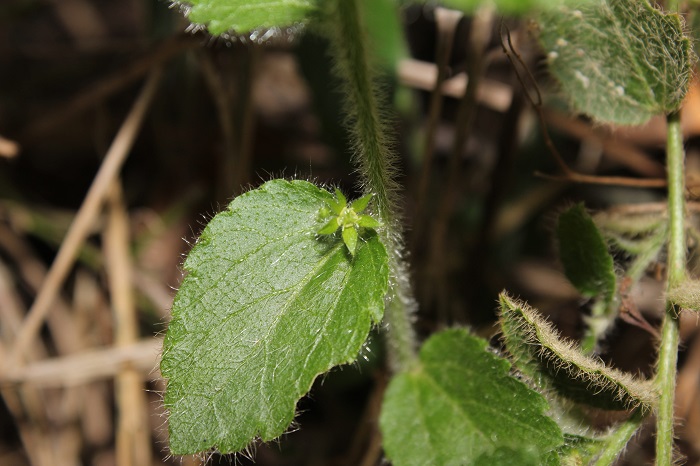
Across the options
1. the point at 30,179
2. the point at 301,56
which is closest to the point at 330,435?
the point at 301,56

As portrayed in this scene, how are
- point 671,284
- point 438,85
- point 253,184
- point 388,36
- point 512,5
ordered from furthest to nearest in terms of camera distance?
point 253,184
point 438,85
point 388,36
point 671,284
point 512,5

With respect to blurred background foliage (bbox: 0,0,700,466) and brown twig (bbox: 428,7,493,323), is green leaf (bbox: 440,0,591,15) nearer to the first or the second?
blurred background foliage (bbox: 0,0,700,466)

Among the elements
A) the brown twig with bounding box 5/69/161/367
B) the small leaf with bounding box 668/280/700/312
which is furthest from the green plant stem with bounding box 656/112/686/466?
the brown twig with bounding box 5/69/161/367

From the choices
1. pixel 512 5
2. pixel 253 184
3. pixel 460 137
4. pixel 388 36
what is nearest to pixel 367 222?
pixel 512 5

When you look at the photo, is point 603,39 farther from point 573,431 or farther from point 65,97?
point 65,97

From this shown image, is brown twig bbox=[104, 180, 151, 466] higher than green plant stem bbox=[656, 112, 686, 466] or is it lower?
lower

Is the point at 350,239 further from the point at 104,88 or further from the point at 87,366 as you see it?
the point at 104,88
